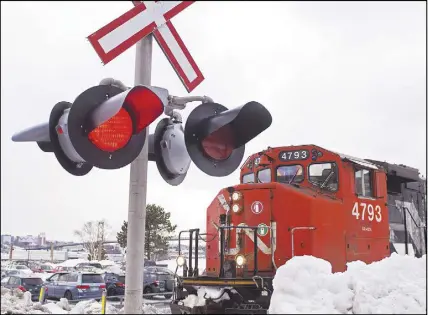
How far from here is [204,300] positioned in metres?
7.52

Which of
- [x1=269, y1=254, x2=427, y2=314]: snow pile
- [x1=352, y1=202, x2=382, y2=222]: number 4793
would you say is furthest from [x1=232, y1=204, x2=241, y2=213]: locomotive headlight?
[x1=269, y1=254, x2=427, y2=314]: snow pile

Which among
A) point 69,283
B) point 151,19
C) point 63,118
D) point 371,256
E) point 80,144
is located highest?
point 151,19

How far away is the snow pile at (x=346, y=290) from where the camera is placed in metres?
5.28

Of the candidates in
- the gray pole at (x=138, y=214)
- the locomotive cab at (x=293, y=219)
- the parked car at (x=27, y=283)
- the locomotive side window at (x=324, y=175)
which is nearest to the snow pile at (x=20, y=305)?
the locomotive cab at (x=293, y=219)

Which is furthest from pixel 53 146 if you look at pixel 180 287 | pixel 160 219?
pixel 160 219

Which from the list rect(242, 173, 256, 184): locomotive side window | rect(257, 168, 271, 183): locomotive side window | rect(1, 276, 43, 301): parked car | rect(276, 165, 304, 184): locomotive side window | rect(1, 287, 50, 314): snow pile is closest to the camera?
rect(276, 165, 304, 184): locomotive side window

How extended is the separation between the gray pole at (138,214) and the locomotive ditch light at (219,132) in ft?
1.48

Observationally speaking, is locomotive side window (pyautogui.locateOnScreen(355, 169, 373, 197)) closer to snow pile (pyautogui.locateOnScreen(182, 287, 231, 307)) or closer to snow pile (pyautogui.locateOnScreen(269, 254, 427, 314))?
snow pile (pyautogui.locateOnScreen(269, 254, 427, 314))

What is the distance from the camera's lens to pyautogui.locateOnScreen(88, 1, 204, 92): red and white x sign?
324 cm

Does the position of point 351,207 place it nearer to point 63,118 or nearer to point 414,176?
point 414,176

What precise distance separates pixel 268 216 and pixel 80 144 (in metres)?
6.44

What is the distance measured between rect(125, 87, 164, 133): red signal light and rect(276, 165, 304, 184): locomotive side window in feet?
23.0

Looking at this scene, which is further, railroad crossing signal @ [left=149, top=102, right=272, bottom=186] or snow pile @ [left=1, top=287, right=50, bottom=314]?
snow pile @ [left=1, top=287, right=50, bottom=314]

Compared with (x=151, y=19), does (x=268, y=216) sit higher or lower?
lower
